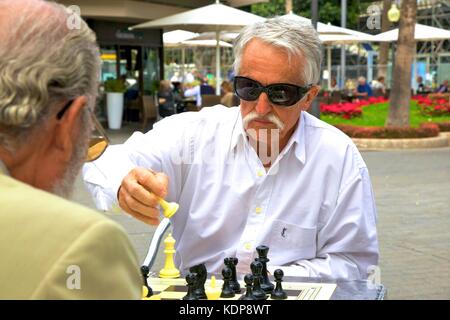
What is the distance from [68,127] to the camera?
1.49 m

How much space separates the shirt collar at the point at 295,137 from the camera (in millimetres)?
2855

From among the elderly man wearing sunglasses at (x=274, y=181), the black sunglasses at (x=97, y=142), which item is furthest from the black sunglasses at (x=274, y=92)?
the black sunglasses at (x=97, y=142)

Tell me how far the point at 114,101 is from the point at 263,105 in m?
16.9

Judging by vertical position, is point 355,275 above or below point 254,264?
below

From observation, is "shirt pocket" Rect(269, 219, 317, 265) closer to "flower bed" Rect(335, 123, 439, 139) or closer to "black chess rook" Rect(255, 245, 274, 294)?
"black chess rook" Rect(255, 245, 274, 294)

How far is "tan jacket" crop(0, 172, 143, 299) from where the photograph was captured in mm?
1275

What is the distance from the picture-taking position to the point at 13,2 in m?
1.52

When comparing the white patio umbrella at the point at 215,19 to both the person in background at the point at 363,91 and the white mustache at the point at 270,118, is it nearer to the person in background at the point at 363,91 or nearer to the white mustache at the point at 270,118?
the person in background at the point at 363,91

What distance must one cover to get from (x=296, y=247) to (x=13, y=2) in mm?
1560

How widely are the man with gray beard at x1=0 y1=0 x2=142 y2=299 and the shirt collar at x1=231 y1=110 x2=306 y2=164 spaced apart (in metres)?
1.35

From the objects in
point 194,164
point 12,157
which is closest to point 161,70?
point 194,164

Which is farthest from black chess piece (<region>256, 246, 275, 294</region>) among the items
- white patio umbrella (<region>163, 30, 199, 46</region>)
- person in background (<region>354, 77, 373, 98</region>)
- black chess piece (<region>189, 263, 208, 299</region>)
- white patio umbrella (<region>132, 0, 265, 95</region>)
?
person in background (<region>354, 77, 373, 98</region>)

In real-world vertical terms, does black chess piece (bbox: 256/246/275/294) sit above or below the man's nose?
below
